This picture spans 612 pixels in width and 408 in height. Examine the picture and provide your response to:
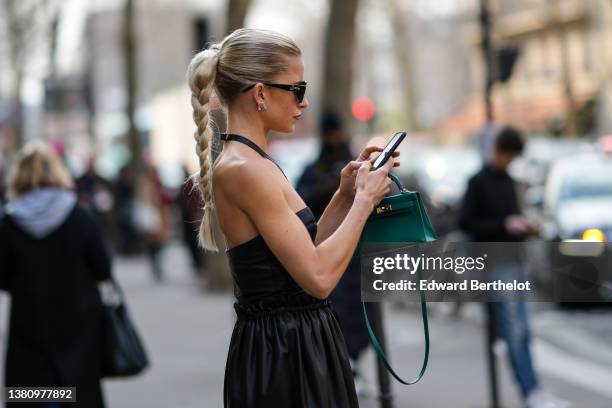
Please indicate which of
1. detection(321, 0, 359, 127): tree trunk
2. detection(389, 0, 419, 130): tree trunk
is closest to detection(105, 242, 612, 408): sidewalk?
detection(321, 0, 359, 127): tree trunk

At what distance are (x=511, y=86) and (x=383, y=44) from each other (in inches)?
302

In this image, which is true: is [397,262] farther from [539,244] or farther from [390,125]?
[390,125]

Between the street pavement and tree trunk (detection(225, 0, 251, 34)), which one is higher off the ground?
tree trunk (detection(225, 0, 251, 34))

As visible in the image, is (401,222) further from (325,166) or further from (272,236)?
(325,166)

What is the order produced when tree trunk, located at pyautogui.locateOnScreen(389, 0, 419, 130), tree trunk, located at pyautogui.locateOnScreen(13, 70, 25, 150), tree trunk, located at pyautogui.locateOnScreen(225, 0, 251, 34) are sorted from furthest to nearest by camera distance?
tree trunk, located at pyautogui.locateOnScreen(389, 0, 419, 130), tree trunk, located at pyautogui.locateOnScreen(13, 70, 25, 150), tree trunk, located at pyautogui.locateOnScreen(225, 0, 251, 34)

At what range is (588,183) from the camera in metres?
13.1

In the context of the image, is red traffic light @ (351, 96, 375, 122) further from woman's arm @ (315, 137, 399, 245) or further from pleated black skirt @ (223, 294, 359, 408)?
pleated black skirt @ (223, 294, 359, 408)

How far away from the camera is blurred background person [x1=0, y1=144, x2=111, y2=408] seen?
550 cm

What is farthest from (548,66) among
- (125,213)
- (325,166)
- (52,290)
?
(52,290)

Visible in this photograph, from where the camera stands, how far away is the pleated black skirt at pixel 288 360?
3.08 metres

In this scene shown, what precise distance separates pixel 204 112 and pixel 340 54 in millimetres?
10518

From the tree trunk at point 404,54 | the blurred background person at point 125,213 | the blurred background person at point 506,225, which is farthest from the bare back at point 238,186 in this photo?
the tree trunk at point 404,54

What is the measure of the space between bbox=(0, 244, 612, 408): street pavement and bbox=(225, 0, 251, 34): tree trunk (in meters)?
3.44

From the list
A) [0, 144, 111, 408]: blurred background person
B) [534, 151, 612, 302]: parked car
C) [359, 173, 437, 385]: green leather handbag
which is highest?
[359, 173, 437, 385]: green leather handbag
